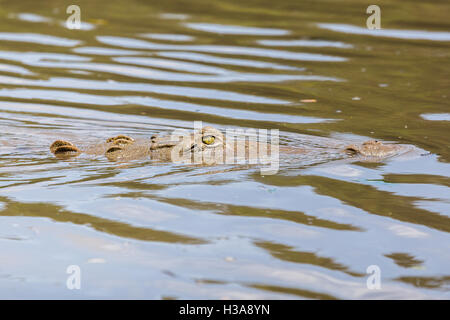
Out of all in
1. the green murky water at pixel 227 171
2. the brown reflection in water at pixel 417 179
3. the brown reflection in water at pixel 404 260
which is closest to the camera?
the green murky water at pixel 227 171

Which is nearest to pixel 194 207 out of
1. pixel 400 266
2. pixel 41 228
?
pixel 41 228

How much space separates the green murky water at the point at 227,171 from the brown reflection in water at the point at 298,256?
0.06 ft

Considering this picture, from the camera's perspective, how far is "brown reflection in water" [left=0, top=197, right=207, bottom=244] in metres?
6.47

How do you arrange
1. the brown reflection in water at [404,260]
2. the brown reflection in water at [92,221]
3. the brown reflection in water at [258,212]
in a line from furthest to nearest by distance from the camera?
the brown reflection in water at [258,212] → the brown reflection in water at [92,221] → the brown reflection in water at [404,260]

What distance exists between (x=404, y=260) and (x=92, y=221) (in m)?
2.76

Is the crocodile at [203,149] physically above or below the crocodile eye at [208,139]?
below

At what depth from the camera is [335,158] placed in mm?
8844

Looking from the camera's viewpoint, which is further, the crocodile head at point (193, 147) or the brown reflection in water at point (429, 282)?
the crocodile head at point (193, 147)

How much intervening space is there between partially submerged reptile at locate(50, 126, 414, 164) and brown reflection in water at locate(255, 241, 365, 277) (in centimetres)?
260

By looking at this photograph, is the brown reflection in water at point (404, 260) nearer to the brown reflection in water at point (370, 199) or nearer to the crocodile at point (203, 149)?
the brown reflection in water at point (370, 199)

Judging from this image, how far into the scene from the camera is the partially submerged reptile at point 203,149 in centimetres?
883

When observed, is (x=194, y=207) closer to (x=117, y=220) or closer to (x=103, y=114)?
(x=117, y=220)

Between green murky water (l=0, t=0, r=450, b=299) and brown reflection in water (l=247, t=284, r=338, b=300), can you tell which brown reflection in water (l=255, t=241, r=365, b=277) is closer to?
green murky water (l=0, t=0, r=450, b=299)

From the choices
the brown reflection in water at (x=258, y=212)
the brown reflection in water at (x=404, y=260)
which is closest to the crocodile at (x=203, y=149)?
the brown reflection in water at (x=258, y=212)
